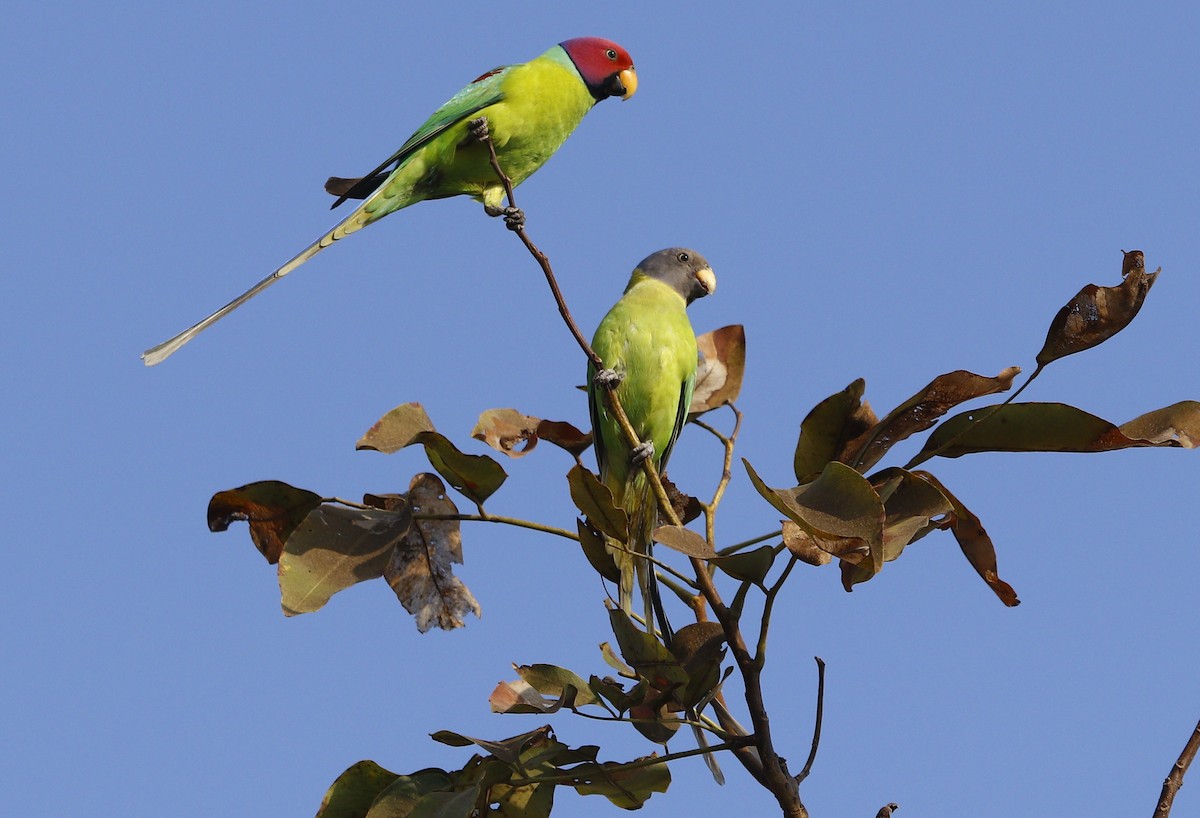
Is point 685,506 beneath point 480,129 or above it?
beneath

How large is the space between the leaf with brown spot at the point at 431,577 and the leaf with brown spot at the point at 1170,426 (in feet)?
4.94

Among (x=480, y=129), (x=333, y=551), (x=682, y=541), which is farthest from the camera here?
(x=480, y=129)

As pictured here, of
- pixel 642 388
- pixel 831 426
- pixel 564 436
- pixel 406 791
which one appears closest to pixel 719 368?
pixel 642 388

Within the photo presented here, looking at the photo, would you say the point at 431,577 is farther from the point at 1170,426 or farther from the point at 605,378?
the point at 1170,426

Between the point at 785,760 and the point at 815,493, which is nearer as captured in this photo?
the point at 815,493

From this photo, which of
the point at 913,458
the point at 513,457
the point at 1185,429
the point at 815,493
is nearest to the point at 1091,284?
the point at 1185,429

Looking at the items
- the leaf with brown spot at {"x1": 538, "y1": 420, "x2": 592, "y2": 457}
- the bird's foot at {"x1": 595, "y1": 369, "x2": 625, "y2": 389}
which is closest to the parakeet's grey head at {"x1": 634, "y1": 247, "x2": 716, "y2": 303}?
the bird's foot at {"x1": 595, "y1": 369, "x2": 625, "y2": 389}

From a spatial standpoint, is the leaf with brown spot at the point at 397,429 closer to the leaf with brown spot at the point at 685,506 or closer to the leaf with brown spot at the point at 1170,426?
the leaf with brown spot at the point at 685,506

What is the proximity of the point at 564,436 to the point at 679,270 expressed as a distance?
145 cm

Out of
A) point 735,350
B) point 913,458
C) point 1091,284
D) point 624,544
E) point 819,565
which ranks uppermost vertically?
point 735,350

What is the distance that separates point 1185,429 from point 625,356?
5.81ft

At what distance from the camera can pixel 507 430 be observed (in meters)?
2.80

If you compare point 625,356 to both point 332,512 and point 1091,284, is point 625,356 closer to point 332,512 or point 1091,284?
point 332,512

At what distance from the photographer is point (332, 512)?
2445mm
